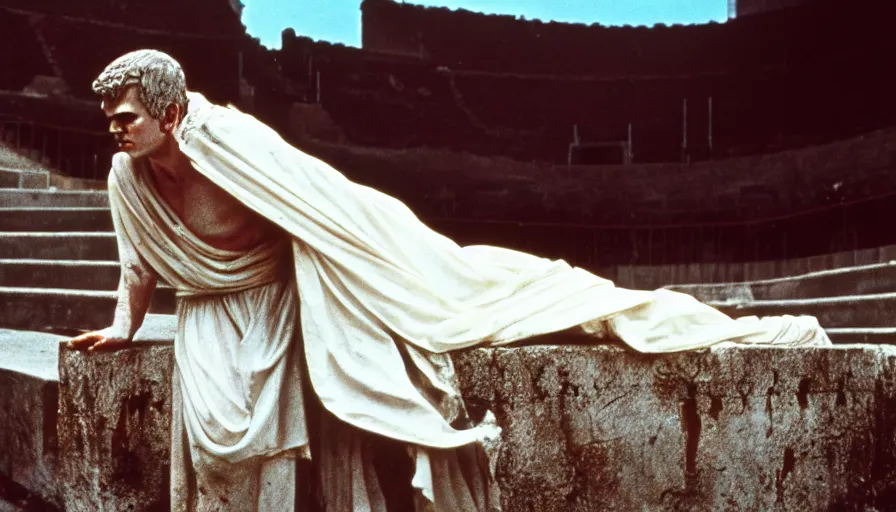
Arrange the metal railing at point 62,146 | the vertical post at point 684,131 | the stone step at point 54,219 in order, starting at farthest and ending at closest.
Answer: the vertical post at point 684,131, the metal railing at point 62,146, the stone step at point 54,219

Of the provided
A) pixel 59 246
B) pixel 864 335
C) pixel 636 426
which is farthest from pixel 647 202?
pixel 636 426

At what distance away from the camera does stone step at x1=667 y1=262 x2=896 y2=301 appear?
5.24 m

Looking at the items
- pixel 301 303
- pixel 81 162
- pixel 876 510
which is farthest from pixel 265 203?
pixel 81 162

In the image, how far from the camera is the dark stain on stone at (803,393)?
9.75 feet

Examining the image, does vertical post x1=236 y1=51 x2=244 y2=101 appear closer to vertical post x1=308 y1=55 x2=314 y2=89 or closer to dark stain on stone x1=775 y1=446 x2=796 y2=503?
vertical post x1=308 y1=55 x2=314 y2=89

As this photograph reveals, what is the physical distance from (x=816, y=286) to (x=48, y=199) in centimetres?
543

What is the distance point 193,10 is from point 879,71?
8423 millimetres

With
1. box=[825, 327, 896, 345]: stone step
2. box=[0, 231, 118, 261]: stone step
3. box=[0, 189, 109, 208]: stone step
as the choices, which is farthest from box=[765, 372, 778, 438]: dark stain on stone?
box=[0, 189, 109, 208]: stone step

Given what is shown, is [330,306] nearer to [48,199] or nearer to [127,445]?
[127,445]

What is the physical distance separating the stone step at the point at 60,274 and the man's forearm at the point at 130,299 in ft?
7.17

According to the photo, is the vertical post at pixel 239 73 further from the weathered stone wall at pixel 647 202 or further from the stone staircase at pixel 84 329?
the stone staircase at pixel 84 329

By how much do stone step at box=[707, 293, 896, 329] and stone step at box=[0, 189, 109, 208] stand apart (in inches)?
177

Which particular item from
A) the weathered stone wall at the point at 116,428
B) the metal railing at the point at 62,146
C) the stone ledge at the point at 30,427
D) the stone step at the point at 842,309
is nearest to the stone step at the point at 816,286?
the stone step at the point at 842,309

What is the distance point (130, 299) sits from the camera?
269 centimetres
